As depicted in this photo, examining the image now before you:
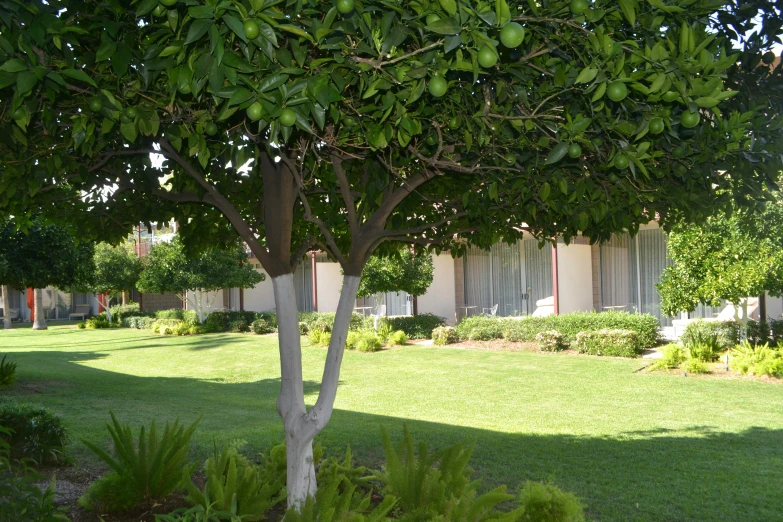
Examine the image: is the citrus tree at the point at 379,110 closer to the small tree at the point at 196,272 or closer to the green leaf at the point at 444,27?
the green leaf at the point at 444,27

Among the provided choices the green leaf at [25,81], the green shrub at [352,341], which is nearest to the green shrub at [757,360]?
the green shrub at [352,341]

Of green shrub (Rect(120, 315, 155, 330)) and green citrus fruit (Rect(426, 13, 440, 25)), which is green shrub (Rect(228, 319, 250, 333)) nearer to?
green shrub (Rect(120, 315, 155, 330))

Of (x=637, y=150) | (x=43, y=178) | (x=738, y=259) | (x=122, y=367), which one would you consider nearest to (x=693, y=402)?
(x=738, y=259)

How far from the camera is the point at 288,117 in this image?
213 cm

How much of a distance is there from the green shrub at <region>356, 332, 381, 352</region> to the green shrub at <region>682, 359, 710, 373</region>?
31.6 feet

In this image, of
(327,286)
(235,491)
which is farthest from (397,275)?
(235,491)

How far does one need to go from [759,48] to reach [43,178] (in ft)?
15.2

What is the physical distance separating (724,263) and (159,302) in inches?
1381

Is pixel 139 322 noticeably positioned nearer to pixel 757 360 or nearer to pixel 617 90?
pixel 757 360

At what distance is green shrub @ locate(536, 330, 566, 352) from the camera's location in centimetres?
1906

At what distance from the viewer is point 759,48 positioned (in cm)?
412

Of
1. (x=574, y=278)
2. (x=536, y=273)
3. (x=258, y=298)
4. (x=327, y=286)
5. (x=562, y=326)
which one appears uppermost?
(x=536, y=273)

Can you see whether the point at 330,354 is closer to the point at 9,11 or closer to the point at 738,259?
the point at 9,11

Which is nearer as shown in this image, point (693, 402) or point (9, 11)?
point (9, 11)
